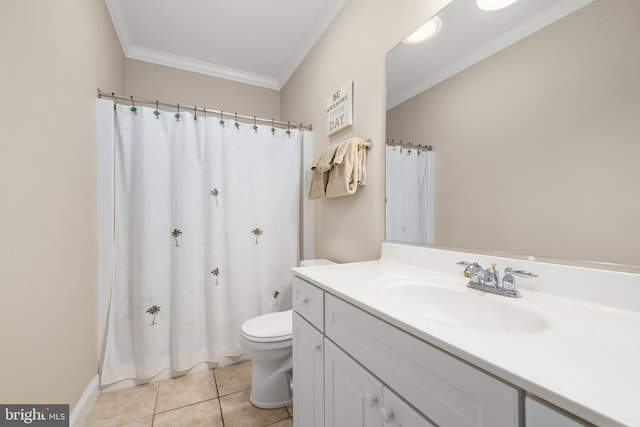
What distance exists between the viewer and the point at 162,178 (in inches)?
66.5

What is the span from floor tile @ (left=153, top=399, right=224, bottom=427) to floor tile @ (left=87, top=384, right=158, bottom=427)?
4.4 inches

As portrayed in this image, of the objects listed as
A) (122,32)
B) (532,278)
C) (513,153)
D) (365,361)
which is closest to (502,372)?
(365,361)

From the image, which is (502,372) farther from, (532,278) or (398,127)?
(398,127)

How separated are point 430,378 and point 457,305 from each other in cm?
41

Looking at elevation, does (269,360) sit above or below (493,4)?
below

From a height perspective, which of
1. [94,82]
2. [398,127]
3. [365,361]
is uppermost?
[94,82]

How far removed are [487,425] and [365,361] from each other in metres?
0.33

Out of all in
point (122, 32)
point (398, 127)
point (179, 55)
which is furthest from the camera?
point (179, 55)

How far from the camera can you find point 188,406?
1450 mm

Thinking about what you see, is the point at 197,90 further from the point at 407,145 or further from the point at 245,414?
the point at 245,414

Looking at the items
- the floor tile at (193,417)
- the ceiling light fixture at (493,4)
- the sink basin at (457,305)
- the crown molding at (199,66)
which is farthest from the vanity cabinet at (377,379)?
the crown molding at (199,66)

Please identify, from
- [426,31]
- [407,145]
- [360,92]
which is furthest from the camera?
[360,92]

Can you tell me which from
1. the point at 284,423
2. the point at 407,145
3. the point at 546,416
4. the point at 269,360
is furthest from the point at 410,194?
the point at 284,423

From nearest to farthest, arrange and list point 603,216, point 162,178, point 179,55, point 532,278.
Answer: point 603,216 → point 532,278 → point 162,178 → point 179,55
